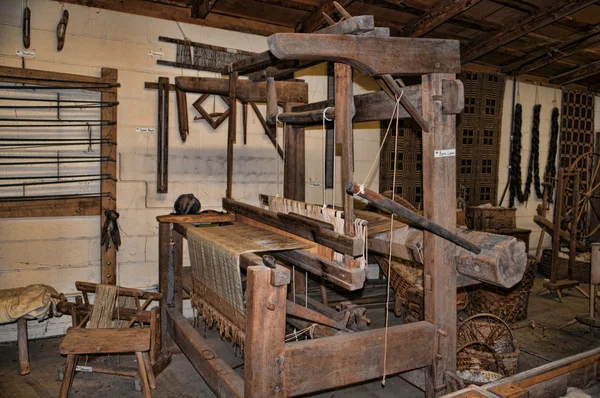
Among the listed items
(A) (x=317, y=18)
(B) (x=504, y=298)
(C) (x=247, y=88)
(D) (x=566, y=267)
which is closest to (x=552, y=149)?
(D) (x=566, y=267)

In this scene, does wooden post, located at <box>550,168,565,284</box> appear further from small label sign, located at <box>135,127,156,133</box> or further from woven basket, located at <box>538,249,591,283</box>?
small label sign, located at <box>135,127,156,133</box>

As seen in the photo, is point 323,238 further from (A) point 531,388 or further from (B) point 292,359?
(A) point 531,388

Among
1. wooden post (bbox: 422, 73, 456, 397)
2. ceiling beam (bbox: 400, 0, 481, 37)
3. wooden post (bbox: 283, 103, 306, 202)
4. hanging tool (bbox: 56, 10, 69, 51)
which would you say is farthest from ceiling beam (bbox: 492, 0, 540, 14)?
hanging tool (bbox: 56, 10, 69, 51)

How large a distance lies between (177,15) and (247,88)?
1.42 metres

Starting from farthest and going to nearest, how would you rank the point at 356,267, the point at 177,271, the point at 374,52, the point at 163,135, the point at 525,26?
the point at 525,26 < the point at 163,135 < the point at 177,271 < the point at 356,267 < the point at 374,52

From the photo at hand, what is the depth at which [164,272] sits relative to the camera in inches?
154

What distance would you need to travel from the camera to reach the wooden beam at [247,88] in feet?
12.6

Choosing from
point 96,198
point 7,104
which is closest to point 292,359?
point 96,198

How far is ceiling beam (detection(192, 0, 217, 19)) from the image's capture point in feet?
14.6

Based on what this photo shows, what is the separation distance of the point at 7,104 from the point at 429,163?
3.59 meters

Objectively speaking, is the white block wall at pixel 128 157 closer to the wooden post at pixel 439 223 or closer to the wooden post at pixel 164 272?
the wooden post at pixel 164 272

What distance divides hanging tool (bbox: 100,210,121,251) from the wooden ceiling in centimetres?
189

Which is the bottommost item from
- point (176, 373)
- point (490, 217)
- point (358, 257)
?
point (176, 373)

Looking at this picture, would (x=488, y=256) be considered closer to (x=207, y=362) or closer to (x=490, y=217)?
(x=207, y=362)
